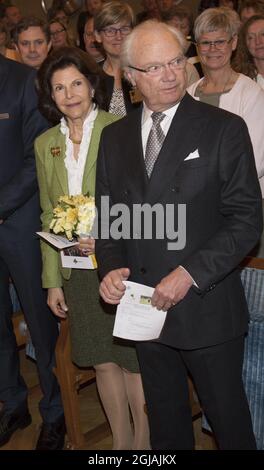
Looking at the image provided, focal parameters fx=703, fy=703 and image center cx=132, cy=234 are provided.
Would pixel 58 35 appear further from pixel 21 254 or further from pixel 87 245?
pixel 87 245

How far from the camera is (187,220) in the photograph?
2.52 m

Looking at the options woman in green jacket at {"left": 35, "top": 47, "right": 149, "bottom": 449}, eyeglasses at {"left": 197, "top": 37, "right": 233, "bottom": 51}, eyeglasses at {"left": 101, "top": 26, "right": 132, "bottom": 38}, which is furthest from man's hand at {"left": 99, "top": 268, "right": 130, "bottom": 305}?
eyeglasses at {"left": 101, "top": 26, "right": 132, "bottom": 38}

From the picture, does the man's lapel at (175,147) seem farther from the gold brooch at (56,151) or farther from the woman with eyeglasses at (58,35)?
the woman with eyeglasses at (58,35)

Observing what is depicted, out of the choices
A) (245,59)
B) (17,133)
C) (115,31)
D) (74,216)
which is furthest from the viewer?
Result: (245,59)

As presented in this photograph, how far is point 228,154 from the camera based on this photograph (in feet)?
7.94

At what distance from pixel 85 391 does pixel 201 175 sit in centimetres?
224

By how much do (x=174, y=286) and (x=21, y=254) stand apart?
1318mm

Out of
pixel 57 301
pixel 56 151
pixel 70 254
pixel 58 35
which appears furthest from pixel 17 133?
pixel 58 35

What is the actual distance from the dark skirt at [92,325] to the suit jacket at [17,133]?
534 millimetres

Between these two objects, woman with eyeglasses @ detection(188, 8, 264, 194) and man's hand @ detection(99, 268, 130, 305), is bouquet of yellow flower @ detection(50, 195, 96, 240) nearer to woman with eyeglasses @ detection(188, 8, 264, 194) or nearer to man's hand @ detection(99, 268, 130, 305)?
man's hand @ detection(99, 268, 130, 305)

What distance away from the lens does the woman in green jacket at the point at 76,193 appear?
309 centimetres

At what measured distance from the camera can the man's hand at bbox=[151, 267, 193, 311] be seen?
246cm
